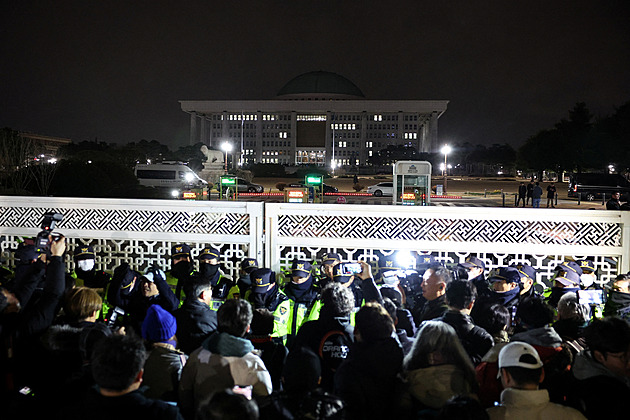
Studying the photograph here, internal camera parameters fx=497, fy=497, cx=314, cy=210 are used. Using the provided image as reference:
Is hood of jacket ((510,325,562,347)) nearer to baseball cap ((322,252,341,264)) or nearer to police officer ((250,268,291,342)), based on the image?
police officer ((250,268,291,342))

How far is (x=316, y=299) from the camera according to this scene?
17.5 feet

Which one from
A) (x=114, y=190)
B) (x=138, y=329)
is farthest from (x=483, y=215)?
(x=114, y=190)

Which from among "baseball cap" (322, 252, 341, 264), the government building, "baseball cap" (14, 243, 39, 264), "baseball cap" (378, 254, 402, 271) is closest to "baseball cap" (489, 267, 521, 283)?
"baseball cap" (378, 254, 402, 271)

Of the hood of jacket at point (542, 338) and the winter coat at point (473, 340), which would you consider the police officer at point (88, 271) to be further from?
the hood of jacket at point (542, 338)

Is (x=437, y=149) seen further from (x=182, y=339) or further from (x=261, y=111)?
(x=182, y=339)

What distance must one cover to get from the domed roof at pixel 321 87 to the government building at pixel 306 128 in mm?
10126

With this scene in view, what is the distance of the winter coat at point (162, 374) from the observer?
11.0ft

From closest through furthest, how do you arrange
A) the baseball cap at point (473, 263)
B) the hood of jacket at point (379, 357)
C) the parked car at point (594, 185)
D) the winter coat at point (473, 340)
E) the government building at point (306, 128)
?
1. the hood of jacket at point (379, 357)
2. the winter coat at point (473, 340)
3. the baseball cap at point (473, 263)
4. the parked car at point (594, 185)
5. the government building at point (306, 128)

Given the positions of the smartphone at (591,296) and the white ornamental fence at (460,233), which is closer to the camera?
the smartphone at (591,296)

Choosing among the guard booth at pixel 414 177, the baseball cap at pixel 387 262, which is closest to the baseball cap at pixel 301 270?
the baseball cap at pixel 387 262

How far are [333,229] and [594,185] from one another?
34192 mm

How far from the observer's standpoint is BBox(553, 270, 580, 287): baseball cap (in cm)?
550

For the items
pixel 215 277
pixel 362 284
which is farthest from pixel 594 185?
pixel 362 284

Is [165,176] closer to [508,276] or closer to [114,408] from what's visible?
[508,276]
